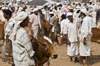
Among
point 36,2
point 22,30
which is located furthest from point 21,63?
point 36,2

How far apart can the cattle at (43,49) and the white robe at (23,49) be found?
0.50 meters

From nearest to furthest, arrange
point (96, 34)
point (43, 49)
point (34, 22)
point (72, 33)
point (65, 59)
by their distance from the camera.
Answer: point (43, 49), point (72, 33), point (65, 59), point (34, 22), point (96, 34)

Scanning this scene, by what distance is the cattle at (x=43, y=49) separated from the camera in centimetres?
411

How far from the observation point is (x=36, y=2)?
1362cm

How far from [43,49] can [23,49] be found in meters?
0.65

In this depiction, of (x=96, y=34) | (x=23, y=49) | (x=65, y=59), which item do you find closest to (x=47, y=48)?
(x=23, y=49)

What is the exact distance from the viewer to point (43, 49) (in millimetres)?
4117

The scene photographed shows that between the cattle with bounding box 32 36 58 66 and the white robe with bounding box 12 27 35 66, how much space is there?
50 cm

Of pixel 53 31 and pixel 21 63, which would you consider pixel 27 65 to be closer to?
pixel 21 63

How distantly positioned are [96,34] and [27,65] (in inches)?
277

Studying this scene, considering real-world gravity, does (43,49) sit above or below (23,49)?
below

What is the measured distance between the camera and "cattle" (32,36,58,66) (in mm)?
4109

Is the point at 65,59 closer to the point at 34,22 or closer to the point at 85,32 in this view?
the point at 85,32

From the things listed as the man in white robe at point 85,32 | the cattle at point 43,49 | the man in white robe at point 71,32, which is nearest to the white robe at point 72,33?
the man in white robe at point 71,32
